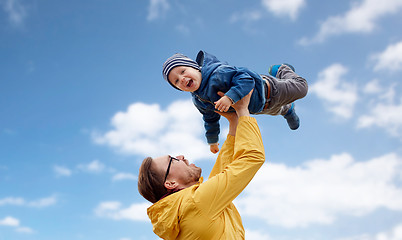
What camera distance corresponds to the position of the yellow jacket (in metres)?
3.55

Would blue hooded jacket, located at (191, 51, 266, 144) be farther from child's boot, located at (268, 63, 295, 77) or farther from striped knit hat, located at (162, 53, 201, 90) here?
child's boot, located at (268, 63, 295, 77)

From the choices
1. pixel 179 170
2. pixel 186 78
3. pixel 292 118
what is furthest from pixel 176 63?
pixel 292 118

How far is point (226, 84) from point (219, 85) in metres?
0.08

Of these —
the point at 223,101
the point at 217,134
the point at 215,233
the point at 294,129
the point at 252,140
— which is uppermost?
the point at 294,129

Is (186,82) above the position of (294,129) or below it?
below

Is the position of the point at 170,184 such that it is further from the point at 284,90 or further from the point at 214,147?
the point at 284,90

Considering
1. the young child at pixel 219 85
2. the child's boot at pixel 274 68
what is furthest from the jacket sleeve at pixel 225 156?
the child's boot at pixel 274 68

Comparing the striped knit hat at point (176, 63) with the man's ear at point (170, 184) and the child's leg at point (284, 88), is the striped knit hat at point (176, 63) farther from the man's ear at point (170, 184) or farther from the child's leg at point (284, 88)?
the man's ear at point (170, 184)

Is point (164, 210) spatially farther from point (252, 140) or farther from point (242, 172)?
point (252, 140)

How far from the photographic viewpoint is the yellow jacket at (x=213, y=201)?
3553mm

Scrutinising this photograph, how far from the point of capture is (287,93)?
4516 millimetres

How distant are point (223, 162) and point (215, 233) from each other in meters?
0.94

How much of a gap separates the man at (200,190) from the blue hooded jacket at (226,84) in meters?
0.17

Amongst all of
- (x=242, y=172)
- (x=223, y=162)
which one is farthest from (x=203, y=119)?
(x=242, y=172)
